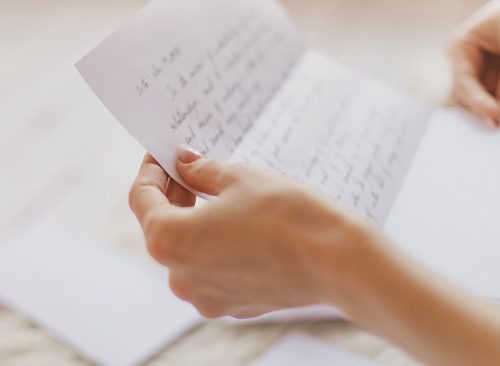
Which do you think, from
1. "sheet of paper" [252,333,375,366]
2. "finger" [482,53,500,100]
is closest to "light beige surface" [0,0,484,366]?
"sheet of paper" [252,333,375,366]

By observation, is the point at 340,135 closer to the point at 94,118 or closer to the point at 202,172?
the point at 202,172

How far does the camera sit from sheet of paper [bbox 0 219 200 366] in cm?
61

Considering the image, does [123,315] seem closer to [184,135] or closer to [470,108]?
[184,135]

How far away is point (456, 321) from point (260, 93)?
314 mm

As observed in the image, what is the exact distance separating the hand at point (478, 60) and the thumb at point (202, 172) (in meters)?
0.38

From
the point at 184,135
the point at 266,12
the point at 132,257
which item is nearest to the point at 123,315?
the point at 132,257

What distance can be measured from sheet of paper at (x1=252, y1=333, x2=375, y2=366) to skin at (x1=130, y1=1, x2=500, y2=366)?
0.58 feet

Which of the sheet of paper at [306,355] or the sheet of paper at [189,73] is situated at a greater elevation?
the sheet of paper at [189,73]

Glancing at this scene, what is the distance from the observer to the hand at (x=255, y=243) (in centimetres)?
35

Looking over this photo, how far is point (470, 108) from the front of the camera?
703mm

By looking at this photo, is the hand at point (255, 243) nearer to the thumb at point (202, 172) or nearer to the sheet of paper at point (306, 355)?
the thumb at point (202, 172)

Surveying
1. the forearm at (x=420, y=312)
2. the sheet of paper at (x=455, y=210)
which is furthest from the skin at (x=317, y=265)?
the sheet of paper at (x=455, y=210)

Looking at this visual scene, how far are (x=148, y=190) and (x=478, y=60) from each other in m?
0.47

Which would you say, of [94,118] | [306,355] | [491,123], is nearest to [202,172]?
[306,355]
